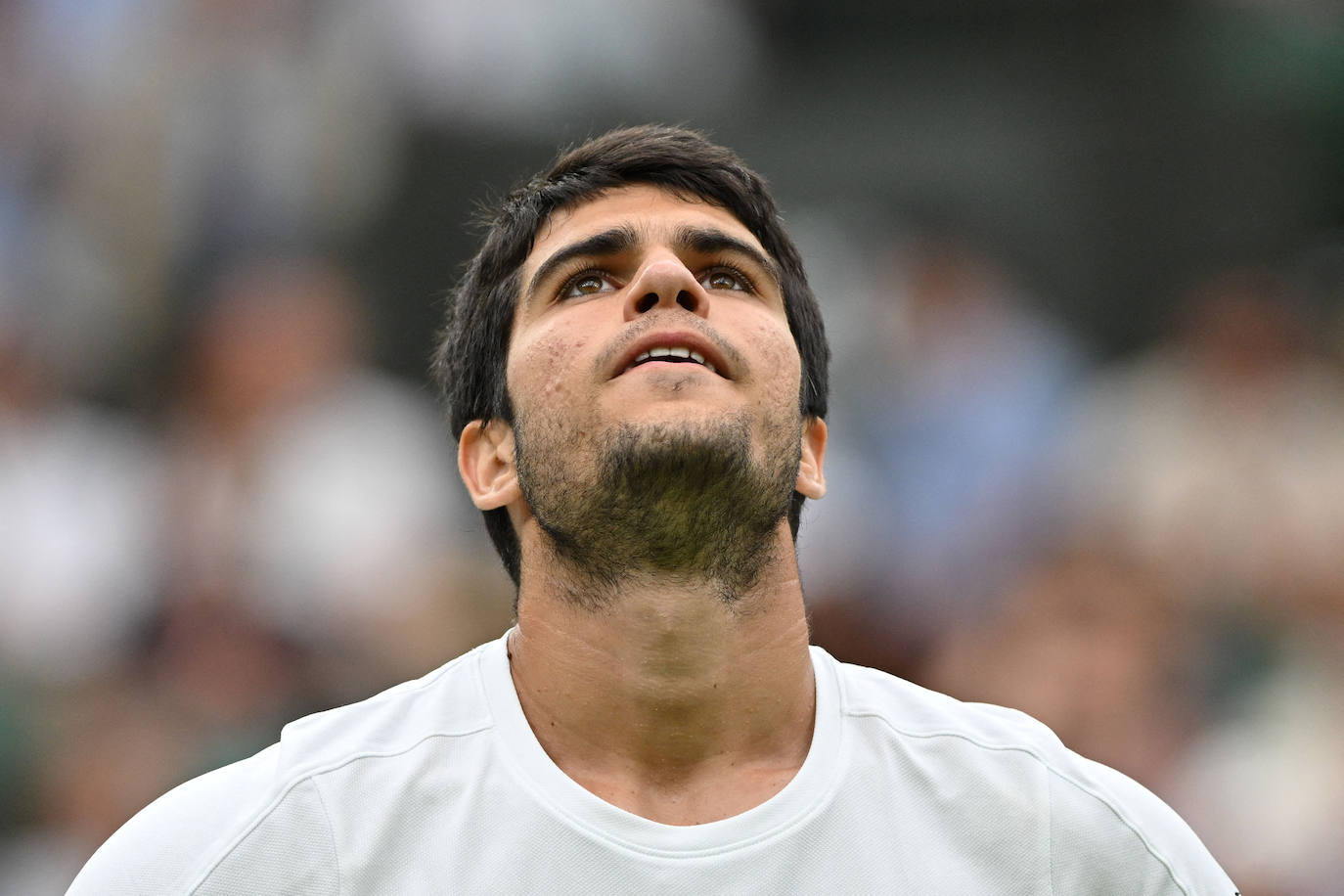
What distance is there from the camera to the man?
99.2 inches

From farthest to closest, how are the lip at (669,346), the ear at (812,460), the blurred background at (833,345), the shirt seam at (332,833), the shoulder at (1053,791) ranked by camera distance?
the blurred background at (833,345)
the ear at (812,460)
the lip at (669,346)
the shoulder at (1053,791)
the shirt seam at (332,833)

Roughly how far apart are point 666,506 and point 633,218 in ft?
2.36

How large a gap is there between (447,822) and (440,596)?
3051 millimetres

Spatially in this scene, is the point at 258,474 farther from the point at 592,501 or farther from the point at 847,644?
the point at 592,501

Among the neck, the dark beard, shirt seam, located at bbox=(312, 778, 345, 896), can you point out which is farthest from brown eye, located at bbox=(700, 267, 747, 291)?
shirt seam, located at bbox=(312, 778, 345, 896)

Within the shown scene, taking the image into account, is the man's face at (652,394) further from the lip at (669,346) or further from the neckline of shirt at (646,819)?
the neckline of shirt at (646,819)

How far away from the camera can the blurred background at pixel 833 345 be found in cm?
525

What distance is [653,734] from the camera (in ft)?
8.96

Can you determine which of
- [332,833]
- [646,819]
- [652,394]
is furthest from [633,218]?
[332,833]

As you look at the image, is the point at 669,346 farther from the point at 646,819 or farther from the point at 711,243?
the point at 646,819

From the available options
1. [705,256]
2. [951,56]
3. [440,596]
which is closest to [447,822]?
[705,256]

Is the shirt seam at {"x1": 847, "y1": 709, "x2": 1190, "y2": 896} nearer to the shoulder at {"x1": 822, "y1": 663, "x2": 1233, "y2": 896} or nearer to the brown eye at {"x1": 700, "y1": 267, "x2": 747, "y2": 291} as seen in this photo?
the shoulder at {"x1": 822, "y1": 663, "x2": 1233, "y2": 896}

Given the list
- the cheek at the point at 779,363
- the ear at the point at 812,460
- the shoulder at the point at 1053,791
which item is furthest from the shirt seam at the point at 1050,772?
the cheek at the point at 779,363

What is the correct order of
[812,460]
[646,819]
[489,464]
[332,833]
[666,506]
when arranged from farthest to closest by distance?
[812,460] < [489,464] < [666,506] < [646,819] < [332,833]
